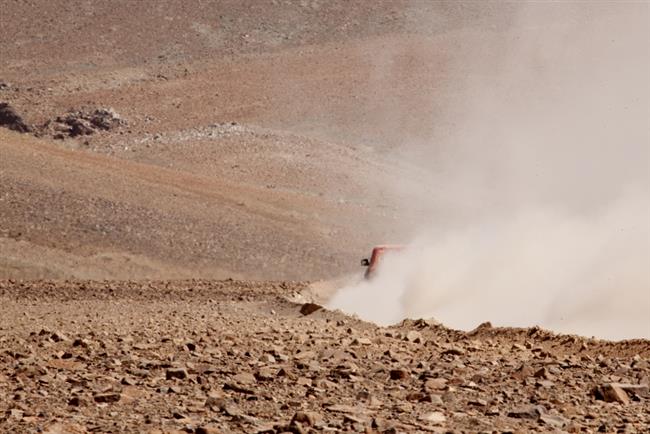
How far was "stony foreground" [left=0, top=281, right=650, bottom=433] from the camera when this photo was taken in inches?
473

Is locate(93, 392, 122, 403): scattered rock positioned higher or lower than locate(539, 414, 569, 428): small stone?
higher

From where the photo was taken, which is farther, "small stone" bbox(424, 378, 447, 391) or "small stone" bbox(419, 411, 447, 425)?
"small stone" bbox(424, 378, 447, 391)

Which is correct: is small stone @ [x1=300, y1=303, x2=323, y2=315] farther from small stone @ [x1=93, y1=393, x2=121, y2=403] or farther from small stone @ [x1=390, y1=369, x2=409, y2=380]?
small stone @ [x1=93, y1=393, x2=121, y2=403]

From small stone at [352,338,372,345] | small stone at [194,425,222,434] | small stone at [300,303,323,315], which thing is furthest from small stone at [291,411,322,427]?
small stone at [300,303,323,315]

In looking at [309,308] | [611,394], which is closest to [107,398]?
[611,394]

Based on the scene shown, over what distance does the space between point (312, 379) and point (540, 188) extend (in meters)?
33.6

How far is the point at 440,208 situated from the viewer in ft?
160

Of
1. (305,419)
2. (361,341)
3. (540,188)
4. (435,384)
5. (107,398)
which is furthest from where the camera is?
(540,188)

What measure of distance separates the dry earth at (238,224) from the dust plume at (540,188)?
131 centimetres

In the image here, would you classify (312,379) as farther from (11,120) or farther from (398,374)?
(11,120)

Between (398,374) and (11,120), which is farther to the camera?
(11,120)

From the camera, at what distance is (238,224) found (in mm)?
40812

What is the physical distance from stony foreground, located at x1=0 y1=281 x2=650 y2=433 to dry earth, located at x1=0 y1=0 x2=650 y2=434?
43 mm

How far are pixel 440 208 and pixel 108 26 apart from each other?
38.7 m
